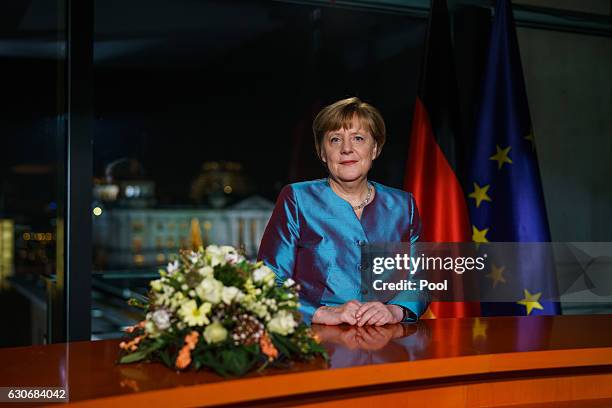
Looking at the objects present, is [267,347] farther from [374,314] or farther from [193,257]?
[374,314]

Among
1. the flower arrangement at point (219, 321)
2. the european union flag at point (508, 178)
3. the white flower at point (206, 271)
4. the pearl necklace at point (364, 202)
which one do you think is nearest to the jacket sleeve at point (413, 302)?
the pearl necklace at point (364, 202)

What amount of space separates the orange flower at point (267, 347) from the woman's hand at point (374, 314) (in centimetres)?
71

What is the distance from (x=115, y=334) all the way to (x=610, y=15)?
3.87 m

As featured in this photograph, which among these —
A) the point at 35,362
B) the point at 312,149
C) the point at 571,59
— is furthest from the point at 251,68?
the point at 35,362

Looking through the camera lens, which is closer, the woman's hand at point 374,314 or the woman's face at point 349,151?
the woman's hand at point 374,314

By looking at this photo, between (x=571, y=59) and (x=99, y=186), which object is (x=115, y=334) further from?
(x=571, y=59)

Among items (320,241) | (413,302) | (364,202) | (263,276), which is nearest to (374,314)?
(413,302)

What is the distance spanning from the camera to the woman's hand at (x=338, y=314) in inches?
92.0

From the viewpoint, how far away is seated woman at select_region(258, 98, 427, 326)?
256 cm

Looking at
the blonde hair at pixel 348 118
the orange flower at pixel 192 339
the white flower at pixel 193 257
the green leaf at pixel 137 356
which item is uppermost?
the blonde hair at pixel 348 118

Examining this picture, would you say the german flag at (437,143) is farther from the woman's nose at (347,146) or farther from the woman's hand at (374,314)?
the woman's hand at (374,314)

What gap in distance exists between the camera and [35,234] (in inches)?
150

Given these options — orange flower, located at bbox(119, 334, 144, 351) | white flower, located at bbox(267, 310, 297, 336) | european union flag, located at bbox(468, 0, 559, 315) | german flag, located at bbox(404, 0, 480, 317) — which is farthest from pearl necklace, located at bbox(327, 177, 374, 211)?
european union flag, located at bbox(468, 0, 559, 315)

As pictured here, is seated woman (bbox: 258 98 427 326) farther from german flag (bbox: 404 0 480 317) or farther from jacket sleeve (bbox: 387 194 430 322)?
german flag (bbox: 404 0 480 317)
